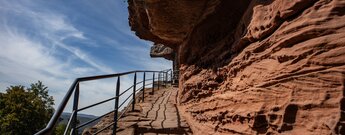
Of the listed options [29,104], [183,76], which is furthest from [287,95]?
[29,104]

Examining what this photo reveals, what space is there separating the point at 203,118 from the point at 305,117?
347 cm

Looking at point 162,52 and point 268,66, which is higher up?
point 162,52

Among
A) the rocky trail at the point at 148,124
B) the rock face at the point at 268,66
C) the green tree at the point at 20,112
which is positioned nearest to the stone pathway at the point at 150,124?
the rocky trail at the point at 148,124

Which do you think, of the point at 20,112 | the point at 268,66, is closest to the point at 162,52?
the point at 20,112

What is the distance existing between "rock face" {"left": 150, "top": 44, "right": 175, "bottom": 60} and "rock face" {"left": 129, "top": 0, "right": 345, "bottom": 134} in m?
23.3

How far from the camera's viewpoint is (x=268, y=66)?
4414 mm

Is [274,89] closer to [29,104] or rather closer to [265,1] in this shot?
[265,1]

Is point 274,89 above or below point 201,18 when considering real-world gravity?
below

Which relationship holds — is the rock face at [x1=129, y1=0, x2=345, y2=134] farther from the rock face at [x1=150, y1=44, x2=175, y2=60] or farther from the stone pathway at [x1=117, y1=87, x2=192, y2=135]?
the rock face at [x1=150, y1=44, x2=175, y2=60]

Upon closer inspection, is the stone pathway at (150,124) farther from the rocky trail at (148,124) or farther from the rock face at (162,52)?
the rock face at (162,52)

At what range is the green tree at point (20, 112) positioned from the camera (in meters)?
24.4

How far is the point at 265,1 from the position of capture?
511 centimetres

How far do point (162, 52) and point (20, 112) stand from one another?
520 inches

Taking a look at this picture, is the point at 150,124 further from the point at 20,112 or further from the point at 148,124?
the point at 20,112
